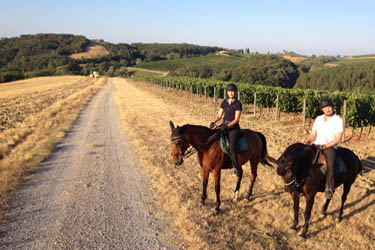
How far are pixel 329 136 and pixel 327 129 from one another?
135 mm

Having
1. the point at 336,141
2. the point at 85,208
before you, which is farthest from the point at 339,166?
the point at 85,208

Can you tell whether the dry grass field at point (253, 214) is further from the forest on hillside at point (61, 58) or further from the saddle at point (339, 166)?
the forest on hillside at point (61, 58)

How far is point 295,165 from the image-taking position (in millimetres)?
4336

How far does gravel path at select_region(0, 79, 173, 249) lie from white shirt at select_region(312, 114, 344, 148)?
3.48m

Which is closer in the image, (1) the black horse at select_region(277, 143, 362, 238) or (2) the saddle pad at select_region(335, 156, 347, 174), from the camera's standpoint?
(1) the black horse at select_region(277, 143, 362, 238)

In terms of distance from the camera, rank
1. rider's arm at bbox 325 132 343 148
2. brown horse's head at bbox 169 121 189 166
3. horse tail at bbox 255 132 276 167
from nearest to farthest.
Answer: rider's arm at bbox 325 132 343 148 → brown horse's head at bbox 169 121 189 166 → horse tail at bbox 255 132 276 167

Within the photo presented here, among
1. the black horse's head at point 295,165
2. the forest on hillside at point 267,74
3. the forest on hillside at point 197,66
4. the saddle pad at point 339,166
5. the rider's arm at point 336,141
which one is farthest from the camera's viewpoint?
the forest on hillside at point 267,74

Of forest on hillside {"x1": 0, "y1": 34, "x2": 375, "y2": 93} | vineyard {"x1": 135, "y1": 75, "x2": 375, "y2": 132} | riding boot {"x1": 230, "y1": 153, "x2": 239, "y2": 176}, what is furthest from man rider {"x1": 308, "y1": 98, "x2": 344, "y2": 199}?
forest on hillside {"x1": 0, "y1": 34, "x2": 375, "y2": 93}

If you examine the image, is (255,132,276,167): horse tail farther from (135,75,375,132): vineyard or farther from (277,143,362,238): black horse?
(135,75,375,132): vineyard

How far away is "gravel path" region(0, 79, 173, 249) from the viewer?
476cm

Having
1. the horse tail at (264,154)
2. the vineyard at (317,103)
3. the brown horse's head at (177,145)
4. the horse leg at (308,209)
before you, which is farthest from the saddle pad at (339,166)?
the vineyard at (317,103)

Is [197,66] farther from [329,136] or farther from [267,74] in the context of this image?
[329,136]

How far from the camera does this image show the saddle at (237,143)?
5.75 m

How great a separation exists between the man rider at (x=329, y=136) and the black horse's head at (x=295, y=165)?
30 cm
